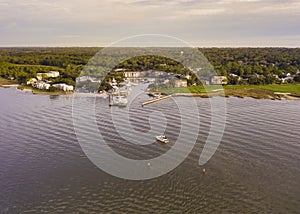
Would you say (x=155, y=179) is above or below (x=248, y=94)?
below

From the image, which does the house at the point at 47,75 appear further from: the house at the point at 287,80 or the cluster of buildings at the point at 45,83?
the house at the point at 287,80

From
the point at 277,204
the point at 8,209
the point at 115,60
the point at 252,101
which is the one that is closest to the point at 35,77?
the point at 115,60

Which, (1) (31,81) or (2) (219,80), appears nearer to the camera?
(2) (219,80)

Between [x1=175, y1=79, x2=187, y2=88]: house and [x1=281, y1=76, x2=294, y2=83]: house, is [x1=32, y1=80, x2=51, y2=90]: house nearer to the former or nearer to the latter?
[x1=175, y1=79, x2=187, y2=88]: house

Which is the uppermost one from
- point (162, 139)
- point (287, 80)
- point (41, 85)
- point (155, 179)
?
point (287, 80)

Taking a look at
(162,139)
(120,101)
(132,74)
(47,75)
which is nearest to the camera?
(162,139)

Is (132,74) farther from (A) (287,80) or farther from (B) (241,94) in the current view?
(A) (287,80)

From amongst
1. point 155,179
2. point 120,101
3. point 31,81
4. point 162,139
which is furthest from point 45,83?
point 155,179

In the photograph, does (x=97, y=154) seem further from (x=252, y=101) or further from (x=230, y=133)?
(x=252, y=101)

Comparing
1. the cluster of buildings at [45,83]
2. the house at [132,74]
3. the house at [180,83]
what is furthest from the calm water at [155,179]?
the house at [132,74]
